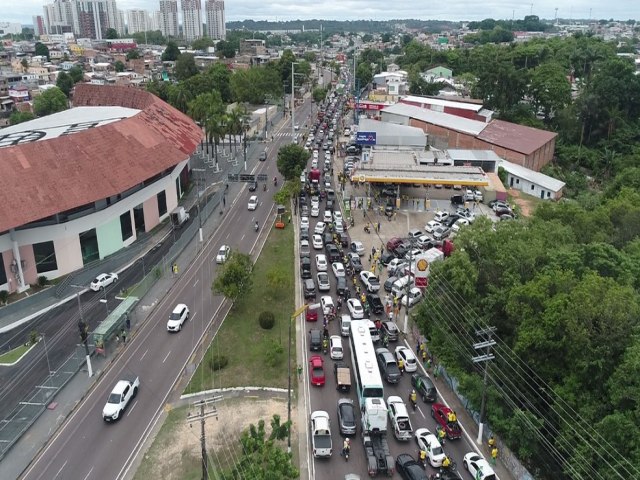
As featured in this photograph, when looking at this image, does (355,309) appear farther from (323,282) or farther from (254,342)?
(254,342)

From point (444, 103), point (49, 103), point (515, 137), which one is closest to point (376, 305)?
point (515, 137)

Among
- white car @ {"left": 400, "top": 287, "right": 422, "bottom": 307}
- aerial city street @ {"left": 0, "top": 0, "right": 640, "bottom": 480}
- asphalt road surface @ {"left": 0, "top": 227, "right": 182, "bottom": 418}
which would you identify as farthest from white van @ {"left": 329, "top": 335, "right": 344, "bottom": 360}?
asphalt road surface @ {"left": 0, "top": 227, "right": 182, "bottom": 418}

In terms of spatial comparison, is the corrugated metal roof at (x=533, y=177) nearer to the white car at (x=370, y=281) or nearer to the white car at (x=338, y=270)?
the white car at (x=370, y=281)

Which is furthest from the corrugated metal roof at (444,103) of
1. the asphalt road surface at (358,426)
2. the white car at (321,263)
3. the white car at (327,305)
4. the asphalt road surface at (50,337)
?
the asphalt road surface at (358,426)

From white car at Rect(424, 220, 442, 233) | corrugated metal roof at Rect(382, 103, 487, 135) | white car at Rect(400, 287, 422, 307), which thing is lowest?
white car at Rect(400, 287, 422, 307)

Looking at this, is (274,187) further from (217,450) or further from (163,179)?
(217,450)

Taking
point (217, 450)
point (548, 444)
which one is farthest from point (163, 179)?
point (548, 444)

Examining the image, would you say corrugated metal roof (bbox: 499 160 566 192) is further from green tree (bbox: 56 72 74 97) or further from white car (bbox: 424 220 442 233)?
green tree (bbox: 56 72 74 97)
